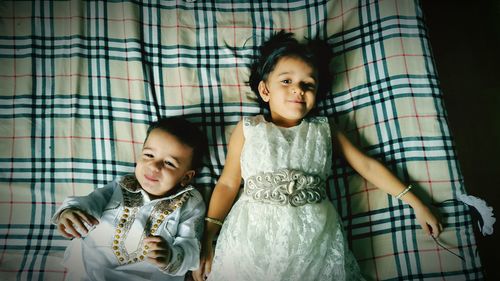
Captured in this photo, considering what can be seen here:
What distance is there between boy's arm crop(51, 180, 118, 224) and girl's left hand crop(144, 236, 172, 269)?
0.22 meters

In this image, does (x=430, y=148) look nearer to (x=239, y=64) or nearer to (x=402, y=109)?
(x=402, y=109)

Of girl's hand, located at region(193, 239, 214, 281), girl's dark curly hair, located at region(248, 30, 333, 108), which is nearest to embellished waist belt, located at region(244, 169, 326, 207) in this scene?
girl's hand, located at region(193, 239, 214, 281)

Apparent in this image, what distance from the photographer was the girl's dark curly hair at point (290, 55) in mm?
1154

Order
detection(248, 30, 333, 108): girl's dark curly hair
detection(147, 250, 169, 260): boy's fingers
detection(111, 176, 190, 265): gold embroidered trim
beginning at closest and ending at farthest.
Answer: detection(147, 250, 169, 260): boy's fingers, detection(111, 176, 190, 265): gold embroidered trim, detection(248, 30, 333, 108): girl's dark curly hair

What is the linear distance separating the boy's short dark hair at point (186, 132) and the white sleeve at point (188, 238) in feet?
0.40

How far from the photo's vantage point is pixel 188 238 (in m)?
1.06

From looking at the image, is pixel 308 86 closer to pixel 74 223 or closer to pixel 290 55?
pixel 290 55

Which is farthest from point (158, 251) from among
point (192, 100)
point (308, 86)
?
point (308, 86)

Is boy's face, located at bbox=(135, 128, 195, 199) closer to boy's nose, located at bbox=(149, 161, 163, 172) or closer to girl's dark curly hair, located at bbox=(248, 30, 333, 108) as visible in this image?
boy's nose, located at bbox=(149, 161, 163, 172)

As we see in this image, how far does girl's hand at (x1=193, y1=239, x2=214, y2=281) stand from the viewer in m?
1.09

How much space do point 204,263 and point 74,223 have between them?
405 mm

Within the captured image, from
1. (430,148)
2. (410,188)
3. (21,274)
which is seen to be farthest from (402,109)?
(21,274)

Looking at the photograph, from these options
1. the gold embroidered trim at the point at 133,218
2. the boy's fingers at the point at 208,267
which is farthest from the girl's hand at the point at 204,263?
the gold embroidered trim at the point at 133,218

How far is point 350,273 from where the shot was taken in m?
1.03
